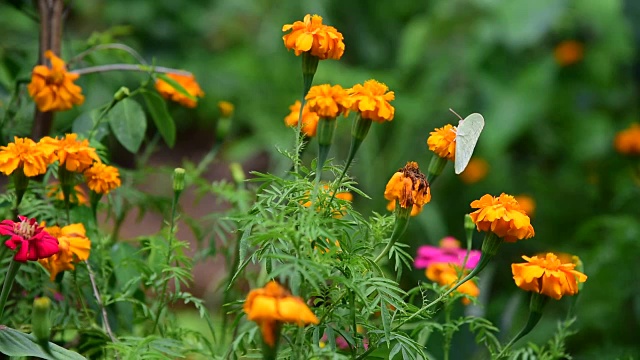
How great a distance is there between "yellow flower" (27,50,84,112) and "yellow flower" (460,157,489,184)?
1337 mm

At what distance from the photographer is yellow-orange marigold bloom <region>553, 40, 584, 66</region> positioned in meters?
1.81

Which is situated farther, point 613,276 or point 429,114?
point 429,114

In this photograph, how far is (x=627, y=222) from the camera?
4.08 ft

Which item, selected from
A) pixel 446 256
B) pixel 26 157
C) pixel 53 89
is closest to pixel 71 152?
pixel 26 157

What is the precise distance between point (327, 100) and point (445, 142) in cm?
12

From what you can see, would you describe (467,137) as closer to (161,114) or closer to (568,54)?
(161,114)

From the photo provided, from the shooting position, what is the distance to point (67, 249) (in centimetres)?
60

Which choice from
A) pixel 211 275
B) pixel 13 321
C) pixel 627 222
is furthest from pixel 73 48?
pixel 211 275

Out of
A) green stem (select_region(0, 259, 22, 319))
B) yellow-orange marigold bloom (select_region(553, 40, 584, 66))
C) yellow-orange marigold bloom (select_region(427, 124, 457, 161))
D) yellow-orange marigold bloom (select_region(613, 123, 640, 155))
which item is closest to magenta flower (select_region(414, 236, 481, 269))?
yellow-orange marigold bloom (select_region(427, 124, 457, 161))

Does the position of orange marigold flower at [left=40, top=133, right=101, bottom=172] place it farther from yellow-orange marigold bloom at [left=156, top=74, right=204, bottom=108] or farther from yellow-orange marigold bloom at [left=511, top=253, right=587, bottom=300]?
yellow-orange marigold bloom at [left=511, top=253, right=587, bottom=300]

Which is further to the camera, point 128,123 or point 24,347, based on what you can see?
point 128,123

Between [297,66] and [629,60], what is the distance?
1054mm

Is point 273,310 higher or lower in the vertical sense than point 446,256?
higher

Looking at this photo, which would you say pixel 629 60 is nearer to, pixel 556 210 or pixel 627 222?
pixel 556 210
